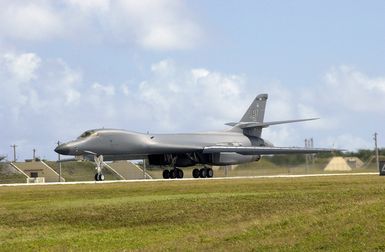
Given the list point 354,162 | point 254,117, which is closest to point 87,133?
point 254,117

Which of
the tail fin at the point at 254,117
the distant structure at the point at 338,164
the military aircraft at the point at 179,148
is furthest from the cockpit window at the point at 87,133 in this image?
the distant structure at the point at 338,164

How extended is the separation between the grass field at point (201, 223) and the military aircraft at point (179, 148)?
90.4 feet

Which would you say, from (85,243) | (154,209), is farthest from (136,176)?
(85,243)

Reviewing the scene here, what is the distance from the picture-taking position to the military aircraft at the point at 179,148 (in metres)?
66.8

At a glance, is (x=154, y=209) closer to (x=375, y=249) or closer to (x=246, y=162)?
(x=375, y=249)

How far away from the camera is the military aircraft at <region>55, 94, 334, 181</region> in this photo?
66812 mm

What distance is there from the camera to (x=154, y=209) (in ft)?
103

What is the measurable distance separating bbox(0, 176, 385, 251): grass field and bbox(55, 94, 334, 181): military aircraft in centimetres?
2756

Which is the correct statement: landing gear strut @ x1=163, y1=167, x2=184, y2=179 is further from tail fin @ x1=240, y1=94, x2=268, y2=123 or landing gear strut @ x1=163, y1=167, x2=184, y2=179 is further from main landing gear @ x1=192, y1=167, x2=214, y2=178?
tail fin @ x1=240, y1=94, x2=268, y2=123

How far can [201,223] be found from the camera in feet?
91.8

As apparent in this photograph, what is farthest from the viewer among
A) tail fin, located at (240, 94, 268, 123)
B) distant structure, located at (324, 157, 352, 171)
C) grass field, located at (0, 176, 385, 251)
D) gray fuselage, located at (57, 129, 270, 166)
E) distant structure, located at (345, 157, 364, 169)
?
distant structure, located at (345, 157, 364, 169)

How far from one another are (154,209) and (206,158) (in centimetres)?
4311

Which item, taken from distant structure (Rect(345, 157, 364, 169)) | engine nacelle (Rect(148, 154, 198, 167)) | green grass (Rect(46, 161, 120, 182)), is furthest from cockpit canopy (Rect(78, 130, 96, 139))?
distant structure (Rect(345, 157, 364, 169))

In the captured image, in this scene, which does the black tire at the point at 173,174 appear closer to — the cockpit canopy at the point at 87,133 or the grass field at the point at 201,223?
the cockpit canopy at the point at 87,133
